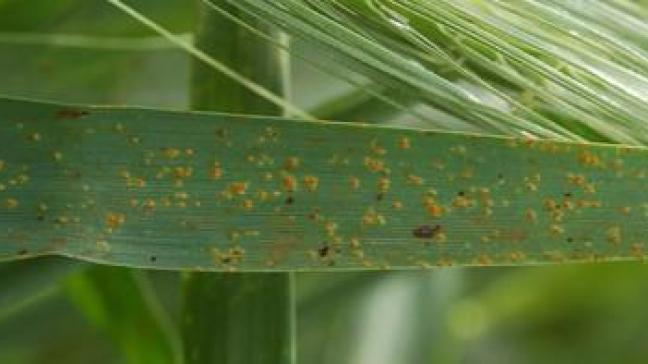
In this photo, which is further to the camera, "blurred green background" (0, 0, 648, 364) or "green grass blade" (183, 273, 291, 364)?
"blurred green background" (0, 0, 648, 364)

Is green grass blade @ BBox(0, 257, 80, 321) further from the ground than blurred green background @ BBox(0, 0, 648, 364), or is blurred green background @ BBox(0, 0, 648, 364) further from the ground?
blurred green background @ BBox(0, 0, 648, 364)

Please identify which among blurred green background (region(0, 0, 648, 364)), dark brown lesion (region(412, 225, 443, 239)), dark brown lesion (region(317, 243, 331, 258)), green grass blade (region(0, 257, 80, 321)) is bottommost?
dark brown lesion (region(317, 243, 331, 258))

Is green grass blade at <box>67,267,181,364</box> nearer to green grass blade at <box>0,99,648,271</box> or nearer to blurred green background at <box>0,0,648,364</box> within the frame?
blurred green background at <box>0,0,648,364</box>

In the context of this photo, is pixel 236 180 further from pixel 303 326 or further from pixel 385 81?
pixel 303 326

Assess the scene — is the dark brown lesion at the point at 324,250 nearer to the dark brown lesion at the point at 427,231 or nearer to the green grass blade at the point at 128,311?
the dark brown lesion at the point at 427,231

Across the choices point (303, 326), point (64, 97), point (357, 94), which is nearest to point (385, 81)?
point (357, 94)

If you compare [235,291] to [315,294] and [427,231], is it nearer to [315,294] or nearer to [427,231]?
[427,231]

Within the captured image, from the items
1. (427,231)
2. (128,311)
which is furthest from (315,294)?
(427,231)

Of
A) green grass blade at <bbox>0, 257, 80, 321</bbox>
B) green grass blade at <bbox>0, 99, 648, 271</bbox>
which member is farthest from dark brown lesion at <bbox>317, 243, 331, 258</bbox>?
green grass blade at <bbox>0, 257, 80, 321</bbox>
